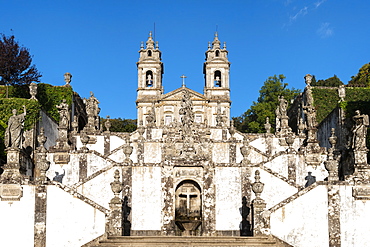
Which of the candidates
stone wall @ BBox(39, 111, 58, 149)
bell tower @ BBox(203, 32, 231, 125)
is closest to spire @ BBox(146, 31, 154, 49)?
bell tower @ BBox(203, 32, 231, 125)

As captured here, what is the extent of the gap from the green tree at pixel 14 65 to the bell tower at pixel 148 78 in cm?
2511

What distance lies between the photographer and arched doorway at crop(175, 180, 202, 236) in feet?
73.9

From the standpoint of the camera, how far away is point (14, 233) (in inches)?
800

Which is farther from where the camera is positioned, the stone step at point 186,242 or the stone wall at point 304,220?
the stone wall at point 304,220

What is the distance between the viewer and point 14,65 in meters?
36.9

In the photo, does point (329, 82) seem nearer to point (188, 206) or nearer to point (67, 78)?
point (67, 78)

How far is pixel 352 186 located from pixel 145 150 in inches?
486

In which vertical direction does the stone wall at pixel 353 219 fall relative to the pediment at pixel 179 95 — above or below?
below

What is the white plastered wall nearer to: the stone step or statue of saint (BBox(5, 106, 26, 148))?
the stone step

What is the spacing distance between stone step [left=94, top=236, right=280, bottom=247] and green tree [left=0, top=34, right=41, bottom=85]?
20731 millimetres

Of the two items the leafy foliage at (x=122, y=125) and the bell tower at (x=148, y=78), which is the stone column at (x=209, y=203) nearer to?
the bell tower at (x=148, y=78)

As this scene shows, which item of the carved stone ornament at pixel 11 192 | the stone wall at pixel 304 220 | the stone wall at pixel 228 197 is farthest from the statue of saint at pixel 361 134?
the carved stone ornament at pixel 11 192

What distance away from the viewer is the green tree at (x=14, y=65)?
3656 centimetres

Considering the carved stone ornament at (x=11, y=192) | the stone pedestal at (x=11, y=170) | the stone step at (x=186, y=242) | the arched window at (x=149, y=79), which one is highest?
the arched window at (x=149, y=79)
